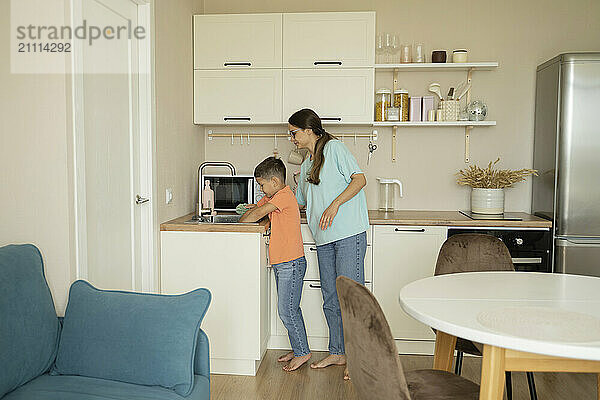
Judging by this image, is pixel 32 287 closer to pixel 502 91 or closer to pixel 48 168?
pixel 48 168

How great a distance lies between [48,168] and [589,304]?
2.04 m

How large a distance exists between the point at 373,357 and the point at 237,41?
9.01 ft

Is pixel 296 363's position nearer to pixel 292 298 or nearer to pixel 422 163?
pixel 292 298

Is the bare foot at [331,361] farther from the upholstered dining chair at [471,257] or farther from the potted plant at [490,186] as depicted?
the potted plant at [490,186]

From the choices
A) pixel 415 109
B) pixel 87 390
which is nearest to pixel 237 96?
pixel 415 109

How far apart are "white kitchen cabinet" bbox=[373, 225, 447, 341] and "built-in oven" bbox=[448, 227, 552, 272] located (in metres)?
0.20

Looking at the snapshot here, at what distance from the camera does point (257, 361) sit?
10.8 feet

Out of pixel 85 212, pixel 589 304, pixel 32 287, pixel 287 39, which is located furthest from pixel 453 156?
pixel 32 287

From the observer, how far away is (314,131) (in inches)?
129

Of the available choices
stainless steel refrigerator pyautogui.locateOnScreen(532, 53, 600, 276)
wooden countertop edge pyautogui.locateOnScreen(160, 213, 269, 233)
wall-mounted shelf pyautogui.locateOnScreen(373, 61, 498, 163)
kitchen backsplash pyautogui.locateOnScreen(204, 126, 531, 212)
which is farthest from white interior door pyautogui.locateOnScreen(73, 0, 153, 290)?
stainless steel refrigerator pyautogui.locateOnScreen(532, 53, 600, 276)

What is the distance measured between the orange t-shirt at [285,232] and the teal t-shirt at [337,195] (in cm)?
14

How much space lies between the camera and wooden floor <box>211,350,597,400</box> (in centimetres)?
297

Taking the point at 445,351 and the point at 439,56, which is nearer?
the point at 445,351

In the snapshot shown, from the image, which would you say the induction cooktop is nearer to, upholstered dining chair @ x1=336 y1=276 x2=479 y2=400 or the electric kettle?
the electric kettle
